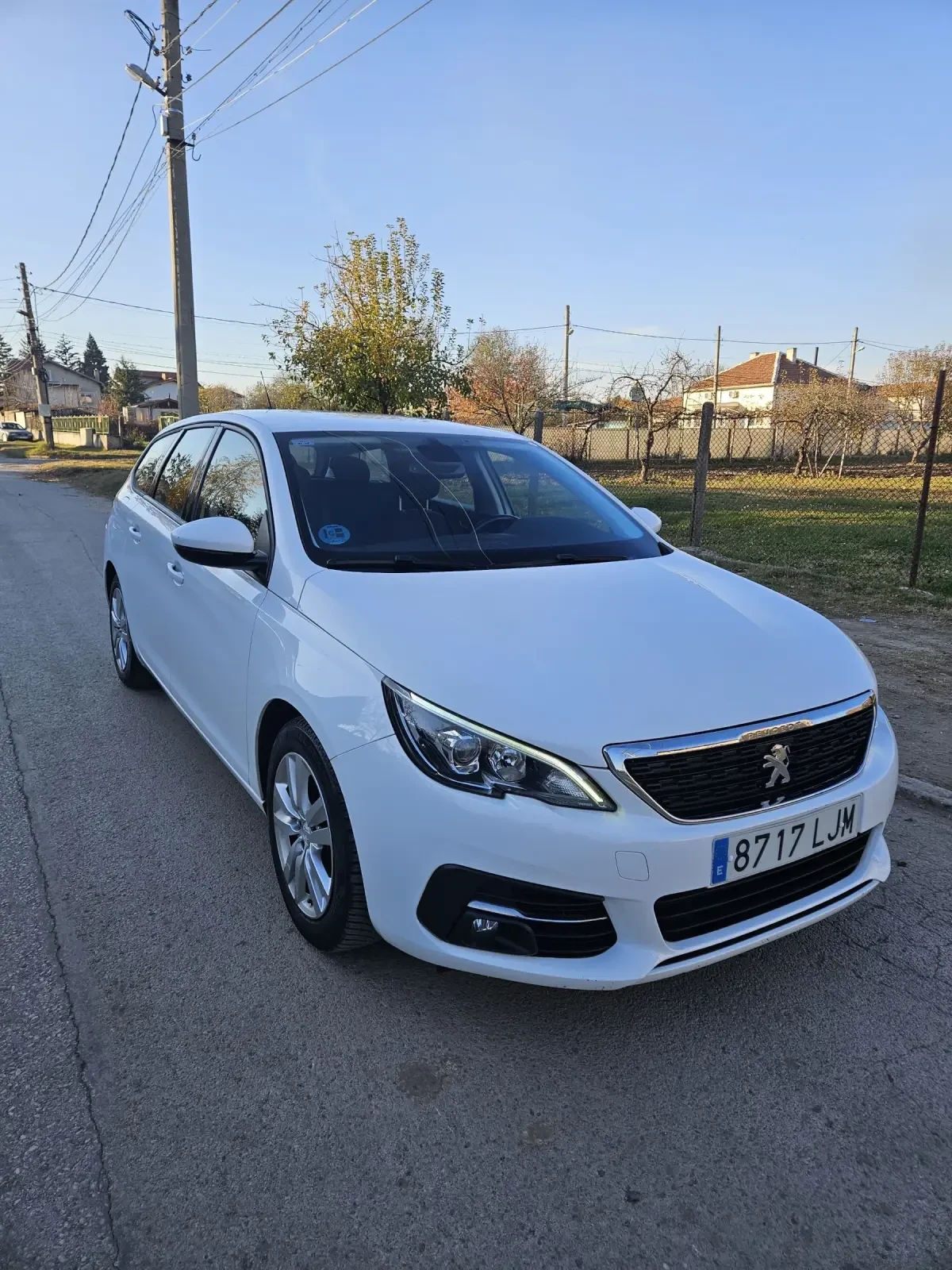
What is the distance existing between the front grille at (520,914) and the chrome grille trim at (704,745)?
304 millimetres

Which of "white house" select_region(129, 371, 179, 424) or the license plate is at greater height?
"white house" select_region(129, 371, 179, 424)

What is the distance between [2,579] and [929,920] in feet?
29.4

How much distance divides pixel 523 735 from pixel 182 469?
9.59ft

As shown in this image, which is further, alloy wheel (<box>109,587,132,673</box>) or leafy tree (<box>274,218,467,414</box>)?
leafy tree (<box>274,218,467,414</box>)

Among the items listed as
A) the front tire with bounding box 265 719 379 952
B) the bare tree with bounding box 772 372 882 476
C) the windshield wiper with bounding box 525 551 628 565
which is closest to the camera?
the front tire with bounding box 265 719 379 952

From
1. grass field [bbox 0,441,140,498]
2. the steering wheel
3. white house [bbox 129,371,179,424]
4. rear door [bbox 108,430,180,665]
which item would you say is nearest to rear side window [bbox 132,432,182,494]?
rear door [bbox 108,430,180,665]

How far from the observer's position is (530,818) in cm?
199

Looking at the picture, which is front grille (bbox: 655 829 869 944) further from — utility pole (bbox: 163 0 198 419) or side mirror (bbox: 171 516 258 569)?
utility pole (bbox: 163 0 198 419)

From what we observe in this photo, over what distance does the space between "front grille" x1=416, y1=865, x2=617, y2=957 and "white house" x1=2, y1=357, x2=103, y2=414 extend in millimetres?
90374

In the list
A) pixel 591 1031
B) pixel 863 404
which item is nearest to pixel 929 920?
pixel 591 1031

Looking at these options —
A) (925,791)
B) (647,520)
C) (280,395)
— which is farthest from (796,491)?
(280,395)

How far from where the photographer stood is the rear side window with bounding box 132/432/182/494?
464 centimetres

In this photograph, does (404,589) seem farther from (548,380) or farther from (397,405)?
(548,380)

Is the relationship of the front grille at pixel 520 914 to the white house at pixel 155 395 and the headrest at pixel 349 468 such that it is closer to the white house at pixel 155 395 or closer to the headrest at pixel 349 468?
the headrest at pixel 349 468
